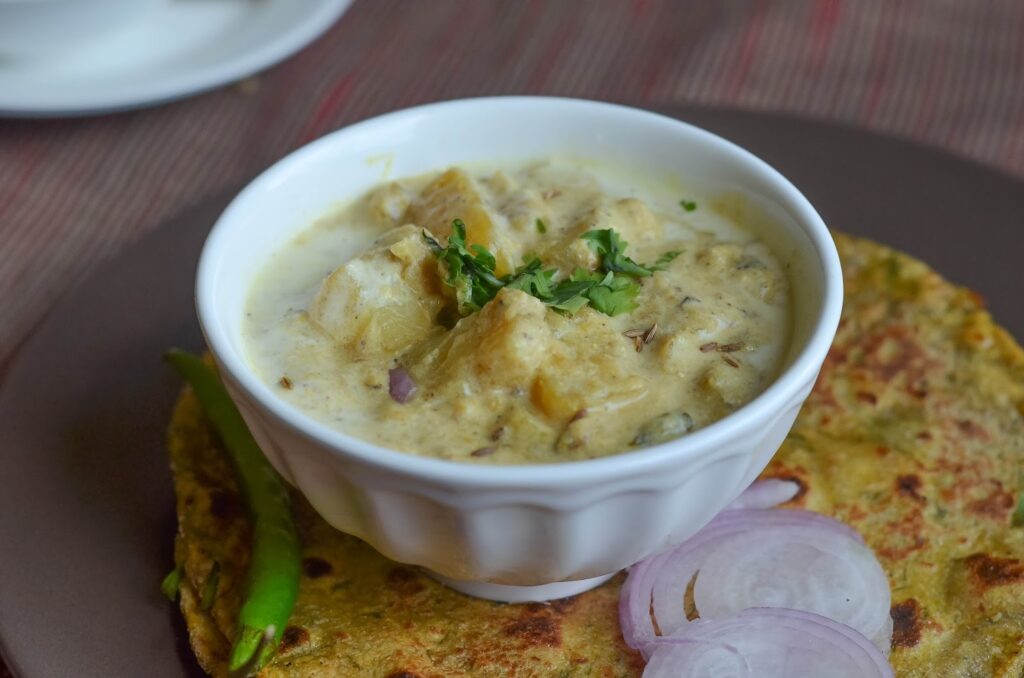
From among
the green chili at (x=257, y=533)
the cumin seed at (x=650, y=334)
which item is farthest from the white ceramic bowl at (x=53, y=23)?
the cumin seed at (x=650, y=334)

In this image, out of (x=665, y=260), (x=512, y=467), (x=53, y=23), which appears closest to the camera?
(x=512, y=467)

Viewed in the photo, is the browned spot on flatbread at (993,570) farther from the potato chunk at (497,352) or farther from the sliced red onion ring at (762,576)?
the potato chunk at (497,352)

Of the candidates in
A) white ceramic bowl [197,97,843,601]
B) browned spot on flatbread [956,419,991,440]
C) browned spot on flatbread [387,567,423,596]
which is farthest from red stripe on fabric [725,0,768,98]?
browned spot on flatbread [387,567,423,596]

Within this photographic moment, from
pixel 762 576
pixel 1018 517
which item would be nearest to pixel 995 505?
pixel 1018 517

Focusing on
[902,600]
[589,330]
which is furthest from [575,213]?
[902,600]

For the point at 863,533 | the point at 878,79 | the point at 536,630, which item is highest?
the point at 536,630

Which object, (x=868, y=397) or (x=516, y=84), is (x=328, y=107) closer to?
(x=516, y=84)

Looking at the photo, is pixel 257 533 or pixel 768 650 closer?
pixel 768 650

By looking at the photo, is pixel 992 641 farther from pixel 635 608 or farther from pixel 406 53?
pixel 406 53
